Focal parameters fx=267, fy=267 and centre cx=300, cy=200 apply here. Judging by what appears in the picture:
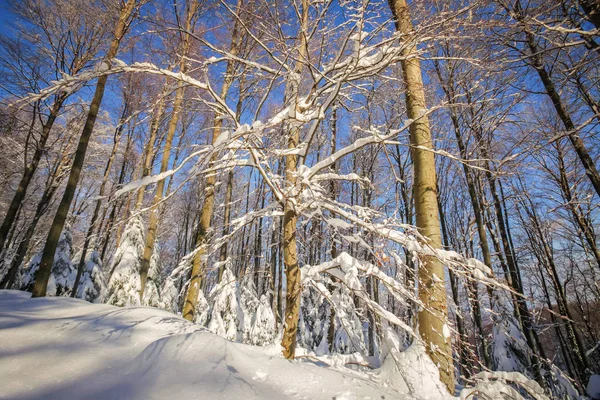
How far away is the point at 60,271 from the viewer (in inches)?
424

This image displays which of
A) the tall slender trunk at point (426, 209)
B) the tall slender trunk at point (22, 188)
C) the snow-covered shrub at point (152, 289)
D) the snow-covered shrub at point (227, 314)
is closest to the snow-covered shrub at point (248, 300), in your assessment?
the snow-covered shrub at point (227, 314)

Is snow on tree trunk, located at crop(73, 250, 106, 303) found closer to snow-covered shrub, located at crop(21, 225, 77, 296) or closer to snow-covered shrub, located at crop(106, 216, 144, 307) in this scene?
snow-covered shrub, located at crop(21, 225, 77, 296)

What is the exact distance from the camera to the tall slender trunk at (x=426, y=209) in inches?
84.2

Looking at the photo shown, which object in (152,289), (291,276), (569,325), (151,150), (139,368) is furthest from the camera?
(152,289)

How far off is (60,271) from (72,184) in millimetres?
7522

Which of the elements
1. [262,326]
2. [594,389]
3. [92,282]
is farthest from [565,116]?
[92,282]

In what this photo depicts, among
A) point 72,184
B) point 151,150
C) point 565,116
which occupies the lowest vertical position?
point 72,184

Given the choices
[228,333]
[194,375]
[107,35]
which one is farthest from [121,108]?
[194,375]

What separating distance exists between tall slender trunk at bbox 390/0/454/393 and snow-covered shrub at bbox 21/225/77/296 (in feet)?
42.2

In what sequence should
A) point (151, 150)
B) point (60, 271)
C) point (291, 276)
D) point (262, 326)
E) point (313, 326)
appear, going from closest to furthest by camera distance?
1. point (291, 276)
2. point (151, 150)
3. point (60, 271)
4. point (262, 326)
5. point (313, 326)

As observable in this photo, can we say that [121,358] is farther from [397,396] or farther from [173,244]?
[173,244]

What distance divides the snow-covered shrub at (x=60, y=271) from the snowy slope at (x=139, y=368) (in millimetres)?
11108

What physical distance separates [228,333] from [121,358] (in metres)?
11.2

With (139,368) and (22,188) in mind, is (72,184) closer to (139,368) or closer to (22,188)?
(22,188)
